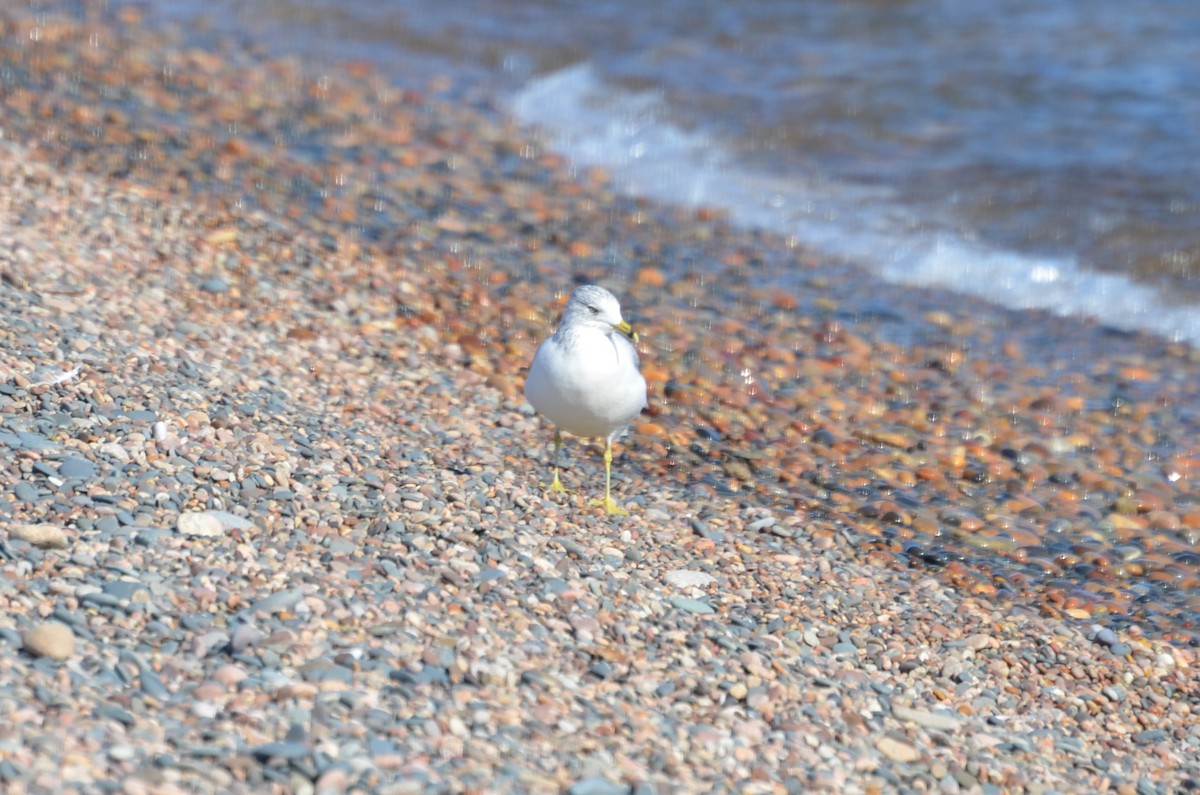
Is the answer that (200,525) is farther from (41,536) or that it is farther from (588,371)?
(588,371)

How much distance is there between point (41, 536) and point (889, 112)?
1044 centimetres

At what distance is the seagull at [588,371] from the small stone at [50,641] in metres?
2.30

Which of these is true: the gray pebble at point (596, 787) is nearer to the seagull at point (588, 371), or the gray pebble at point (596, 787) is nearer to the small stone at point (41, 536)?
the small stone at point (41, 536)

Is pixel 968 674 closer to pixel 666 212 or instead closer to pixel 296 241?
pixel 296 241

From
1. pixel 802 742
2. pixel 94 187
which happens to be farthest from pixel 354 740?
pixel 94 187

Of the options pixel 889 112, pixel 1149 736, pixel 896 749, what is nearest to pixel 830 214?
pixel 889 112

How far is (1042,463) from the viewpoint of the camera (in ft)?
23.9

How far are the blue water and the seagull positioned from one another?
4.39m

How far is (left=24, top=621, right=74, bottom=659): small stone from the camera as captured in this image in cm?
399

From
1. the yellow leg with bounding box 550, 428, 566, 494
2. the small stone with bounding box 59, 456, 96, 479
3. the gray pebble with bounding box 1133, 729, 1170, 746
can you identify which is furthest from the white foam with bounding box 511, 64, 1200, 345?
the small stone with bounding box 59, 456, 96, 479

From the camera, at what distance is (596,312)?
5.83m

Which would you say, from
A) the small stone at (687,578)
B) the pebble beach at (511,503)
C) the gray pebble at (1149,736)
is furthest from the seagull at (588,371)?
the gray pebble at (1149,736)

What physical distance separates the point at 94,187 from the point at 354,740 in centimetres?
539

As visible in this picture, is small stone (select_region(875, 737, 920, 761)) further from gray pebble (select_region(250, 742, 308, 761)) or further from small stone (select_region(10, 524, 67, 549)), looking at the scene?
small stone (select_region(10, 524, 67, 549))
